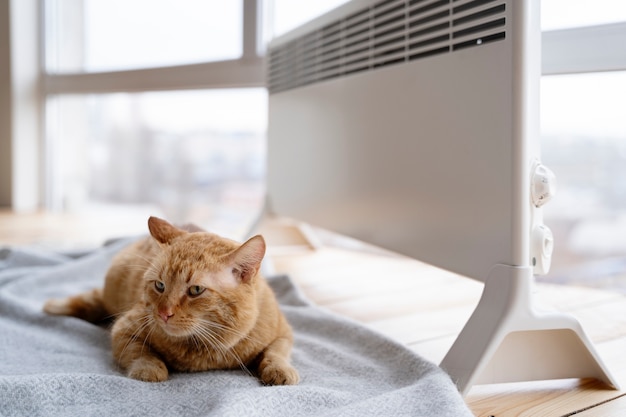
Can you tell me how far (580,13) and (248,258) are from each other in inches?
41.8

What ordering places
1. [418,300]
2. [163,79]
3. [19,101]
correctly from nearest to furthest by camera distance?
[418,300] < [163,79] < [19,101]

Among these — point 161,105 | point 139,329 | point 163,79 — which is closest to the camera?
point 139,329

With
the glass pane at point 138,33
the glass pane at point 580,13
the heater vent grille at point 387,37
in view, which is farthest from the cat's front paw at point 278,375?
the glass pane at point 138,33

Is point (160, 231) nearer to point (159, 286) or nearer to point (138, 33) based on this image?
point (159, 286)

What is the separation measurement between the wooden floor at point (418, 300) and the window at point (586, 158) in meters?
0.09

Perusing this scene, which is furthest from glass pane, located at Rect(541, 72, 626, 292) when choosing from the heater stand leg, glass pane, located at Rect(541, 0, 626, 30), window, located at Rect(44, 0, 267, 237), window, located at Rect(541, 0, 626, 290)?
window, located at Rect(44, 0, 267, 237)

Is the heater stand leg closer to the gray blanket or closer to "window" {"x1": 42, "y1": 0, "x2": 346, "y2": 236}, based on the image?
the gray blanket

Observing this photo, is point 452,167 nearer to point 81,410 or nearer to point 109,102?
point 81,410

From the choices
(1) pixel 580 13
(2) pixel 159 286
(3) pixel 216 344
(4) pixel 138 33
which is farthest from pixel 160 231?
(4) pixel 138 33

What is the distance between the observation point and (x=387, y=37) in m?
1.45

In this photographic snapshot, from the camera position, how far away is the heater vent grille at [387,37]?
114 cm

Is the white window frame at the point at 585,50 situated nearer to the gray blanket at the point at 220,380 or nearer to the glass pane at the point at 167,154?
the gray blanket at the point at 220,380

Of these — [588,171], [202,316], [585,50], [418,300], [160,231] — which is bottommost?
[418,300]

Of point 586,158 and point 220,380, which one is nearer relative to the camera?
point 220,380
